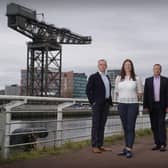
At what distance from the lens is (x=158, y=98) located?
31.2ft

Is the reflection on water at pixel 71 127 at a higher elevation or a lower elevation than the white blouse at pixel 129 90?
lower

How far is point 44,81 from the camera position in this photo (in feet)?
282

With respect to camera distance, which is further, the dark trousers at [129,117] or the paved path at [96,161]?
the dark trousers at [129,117]

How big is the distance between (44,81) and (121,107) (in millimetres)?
77471

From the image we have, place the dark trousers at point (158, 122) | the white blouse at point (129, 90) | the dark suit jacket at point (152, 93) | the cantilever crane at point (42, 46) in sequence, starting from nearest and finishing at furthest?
1. the white blouse at point (129, 90)
2. the dark suit jacket at point (152, 93)
3. the dark trousers at point (158, 122)
4. the cantilever crane at point (42, 46)

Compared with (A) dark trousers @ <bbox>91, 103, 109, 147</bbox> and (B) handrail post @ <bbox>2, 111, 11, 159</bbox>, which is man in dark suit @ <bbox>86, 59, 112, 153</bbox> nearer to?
(A) dark trousers @ <bbox>91, 103, 109, 147</bbox>

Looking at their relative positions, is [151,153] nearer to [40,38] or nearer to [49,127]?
[49,127]

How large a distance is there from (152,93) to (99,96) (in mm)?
1145

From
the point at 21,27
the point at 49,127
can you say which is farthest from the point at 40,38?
the point at 49,127

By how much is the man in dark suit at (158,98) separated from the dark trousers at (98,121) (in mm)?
912

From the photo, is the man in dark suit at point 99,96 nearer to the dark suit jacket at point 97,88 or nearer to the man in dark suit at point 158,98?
the dark suit jacket at point 97,88

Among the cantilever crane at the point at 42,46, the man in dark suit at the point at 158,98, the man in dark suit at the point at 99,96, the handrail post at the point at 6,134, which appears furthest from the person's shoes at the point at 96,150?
the cantilever crane at the point at 42,46

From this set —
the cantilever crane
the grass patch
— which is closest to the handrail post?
the grass patch

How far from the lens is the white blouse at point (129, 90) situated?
8.72 metres
